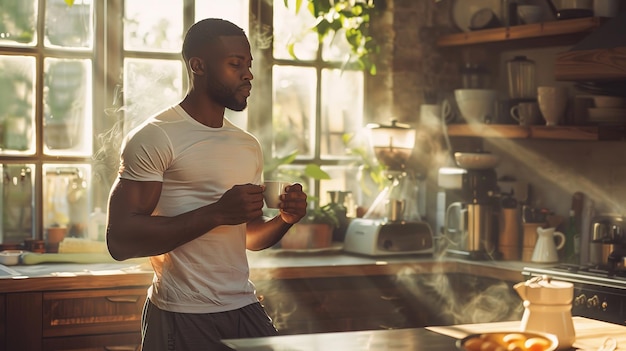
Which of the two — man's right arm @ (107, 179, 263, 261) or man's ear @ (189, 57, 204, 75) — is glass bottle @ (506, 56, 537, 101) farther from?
man's right arm @ (107, 179, 263, 261)

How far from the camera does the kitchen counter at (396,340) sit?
7.96 ft

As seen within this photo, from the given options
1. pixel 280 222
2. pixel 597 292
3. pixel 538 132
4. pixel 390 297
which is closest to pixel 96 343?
pixel 280 222

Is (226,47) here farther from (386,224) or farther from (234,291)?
(386,224)

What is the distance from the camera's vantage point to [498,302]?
4.48m

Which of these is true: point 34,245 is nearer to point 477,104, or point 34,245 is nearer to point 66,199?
point 66,199

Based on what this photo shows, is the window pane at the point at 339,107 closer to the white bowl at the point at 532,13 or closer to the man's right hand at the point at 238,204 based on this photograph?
the white bowl at the point at 532,13

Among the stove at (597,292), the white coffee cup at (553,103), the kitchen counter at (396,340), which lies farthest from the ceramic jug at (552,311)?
the white coffee cup at (553,103)

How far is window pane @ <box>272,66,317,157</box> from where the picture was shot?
506 centimetres

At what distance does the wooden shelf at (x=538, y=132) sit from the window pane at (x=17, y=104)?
203 cm

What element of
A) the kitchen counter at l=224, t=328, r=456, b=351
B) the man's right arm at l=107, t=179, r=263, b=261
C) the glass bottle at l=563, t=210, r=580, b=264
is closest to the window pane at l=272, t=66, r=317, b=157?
the glass bottle at l=563, t=210, r=580, b=264

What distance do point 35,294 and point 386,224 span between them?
1.64m

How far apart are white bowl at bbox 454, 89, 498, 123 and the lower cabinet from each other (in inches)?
76.2

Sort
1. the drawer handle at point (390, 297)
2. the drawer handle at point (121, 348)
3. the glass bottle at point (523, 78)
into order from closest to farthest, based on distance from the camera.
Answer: the drawer handle at point (121, 348) < the drawer handle at point (390, 297) < the glass bottle at point (523, 78)

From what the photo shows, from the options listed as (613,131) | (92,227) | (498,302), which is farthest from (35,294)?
(613,131)
